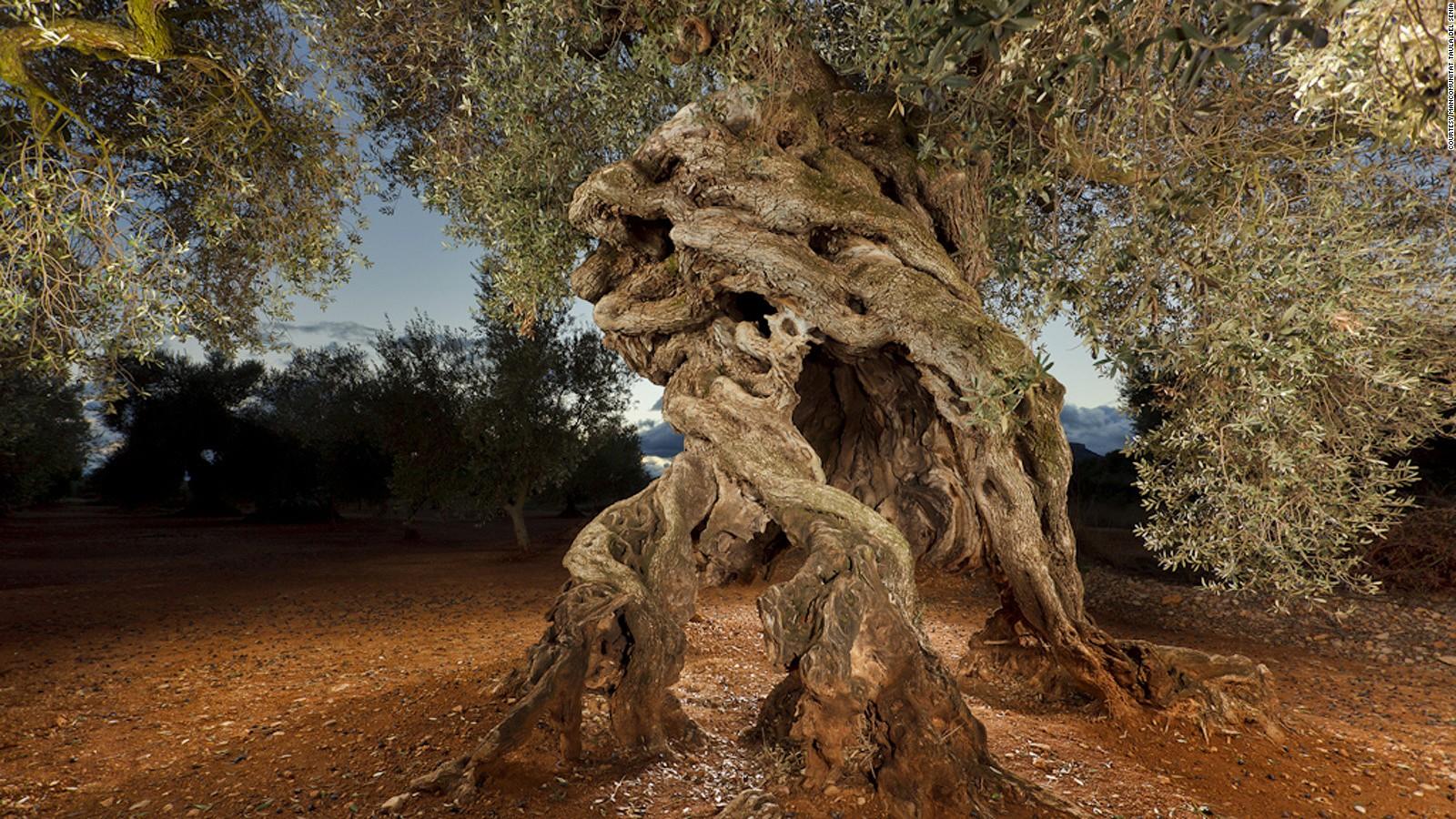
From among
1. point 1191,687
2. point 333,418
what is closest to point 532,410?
point 333,418

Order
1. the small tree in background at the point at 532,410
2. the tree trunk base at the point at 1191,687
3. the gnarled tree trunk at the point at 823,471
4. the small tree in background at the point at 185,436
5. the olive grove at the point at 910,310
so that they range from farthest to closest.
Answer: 1. the small tree in background at the point at 185,436
2. the small tree in background at the point at 532,410
3. the tree trunk base at the point at 1191,687
4. the olive grove at the point at 910,310
5. the gnarled tree trunk at the point at 823,471

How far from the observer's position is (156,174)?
612 centimetres

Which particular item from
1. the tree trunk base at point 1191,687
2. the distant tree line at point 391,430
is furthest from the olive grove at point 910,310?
the distant tree line at point 391,430

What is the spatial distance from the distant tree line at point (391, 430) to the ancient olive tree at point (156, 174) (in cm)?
87

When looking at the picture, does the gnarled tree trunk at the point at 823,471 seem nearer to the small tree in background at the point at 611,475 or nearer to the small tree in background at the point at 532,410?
the small tree in background at the point at 532,410

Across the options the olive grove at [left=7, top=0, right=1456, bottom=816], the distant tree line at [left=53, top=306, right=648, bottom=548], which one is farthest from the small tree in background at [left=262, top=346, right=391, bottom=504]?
the olive grove at [left=7, top=0, right=1456, bottom=816]

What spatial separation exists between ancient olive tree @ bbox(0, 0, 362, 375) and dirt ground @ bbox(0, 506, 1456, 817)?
3.18 metres

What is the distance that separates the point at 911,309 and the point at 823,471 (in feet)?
5.32

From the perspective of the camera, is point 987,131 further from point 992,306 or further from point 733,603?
point 733,603

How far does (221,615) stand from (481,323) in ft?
31.1

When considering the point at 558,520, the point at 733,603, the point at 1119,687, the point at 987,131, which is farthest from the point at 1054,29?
the point at 558,520

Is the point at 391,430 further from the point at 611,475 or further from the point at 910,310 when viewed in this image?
the point at 910,310

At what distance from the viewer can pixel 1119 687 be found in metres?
6.09

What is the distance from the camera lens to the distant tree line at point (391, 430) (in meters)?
18.0
